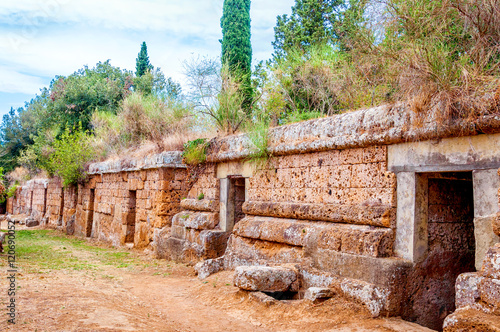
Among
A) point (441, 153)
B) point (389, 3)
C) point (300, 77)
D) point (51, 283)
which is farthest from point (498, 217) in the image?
point (300, 77)

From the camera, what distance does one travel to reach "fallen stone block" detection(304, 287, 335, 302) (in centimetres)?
498

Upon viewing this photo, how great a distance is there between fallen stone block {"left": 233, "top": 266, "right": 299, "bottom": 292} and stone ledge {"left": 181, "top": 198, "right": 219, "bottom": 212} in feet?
10.1

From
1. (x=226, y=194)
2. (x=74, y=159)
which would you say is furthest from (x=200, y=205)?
(x=74, y=159)

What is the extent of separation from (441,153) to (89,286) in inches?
202

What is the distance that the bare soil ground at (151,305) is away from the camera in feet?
14.7

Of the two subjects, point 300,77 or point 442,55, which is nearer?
point 442,55

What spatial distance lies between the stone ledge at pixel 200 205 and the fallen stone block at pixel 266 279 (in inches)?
121

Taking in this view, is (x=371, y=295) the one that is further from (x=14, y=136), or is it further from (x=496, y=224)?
(x=14, y=136)

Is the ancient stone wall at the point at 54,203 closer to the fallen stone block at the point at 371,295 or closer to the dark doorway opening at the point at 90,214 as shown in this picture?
the dark doorway opening at the point at 90,214

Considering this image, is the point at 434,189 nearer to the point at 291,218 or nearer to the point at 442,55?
the point at 442,55

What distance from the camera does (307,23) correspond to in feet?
62.2

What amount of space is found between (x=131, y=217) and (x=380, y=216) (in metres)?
7.82

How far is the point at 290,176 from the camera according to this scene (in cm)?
661

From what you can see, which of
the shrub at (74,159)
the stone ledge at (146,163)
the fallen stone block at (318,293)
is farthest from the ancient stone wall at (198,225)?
the shrub at (74,159)
